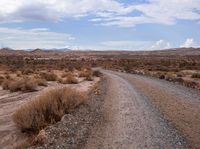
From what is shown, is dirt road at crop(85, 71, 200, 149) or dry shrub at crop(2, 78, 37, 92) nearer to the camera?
dirt road at crop(85, 71, 200, 149)

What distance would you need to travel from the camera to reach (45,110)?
1373 cm

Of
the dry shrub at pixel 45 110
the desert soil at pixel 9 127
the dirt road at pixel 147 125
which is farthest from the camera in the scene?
the dry shrub at pixel 45 110

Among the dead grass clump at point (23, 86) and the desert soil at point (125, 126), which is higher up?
the desert soil at point (125, 126)

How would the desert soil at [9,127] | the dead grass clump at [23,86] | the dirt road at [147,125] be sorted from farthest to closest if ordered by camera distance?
the dead grass clump at [23,86] → the desert soil at [9,127] → the dirt road at [147,125]

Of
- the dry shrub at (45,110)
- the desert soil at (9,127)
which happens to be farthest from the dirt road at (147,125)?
the desert soil at (9,127)

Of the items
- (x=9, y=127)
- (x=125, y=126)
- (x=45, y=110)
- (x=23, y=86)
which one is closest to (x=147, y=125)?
(x=125, y=126)

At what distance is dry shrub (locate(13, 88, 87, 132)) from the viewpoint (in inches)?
507

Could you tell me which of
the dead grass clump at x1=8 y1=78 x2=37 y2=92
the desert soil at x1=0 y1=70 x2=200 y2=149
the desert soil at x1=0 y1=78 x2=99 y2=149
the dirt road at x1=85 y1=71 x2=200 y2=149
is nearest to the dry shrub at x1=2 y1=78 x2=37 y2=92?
the dead grass clump at x1=8 y1=78 x2=37 y2=92

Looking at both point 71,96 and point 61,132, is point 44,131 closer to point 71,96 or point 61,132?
point 61,132

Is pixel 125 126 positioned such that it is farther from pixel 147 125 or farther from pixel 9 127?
pixel 9 127

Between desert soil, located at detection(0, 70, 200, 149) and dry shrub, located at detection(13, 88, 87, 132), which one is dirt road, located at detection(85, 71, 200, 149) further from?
dry shrub, located at detection(13, 88, 87, 132)

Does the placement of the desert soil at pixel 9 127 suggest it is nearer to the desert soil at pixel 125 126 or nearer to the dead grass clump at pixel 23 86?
Answer: the desert soil at pixel 125 126

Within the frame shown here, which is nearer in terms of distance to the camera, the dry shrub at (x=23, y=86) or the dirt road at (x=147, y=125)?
the dirt road at (x=147, y=125)

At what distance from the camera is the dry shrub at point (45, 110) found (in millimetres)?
12875
